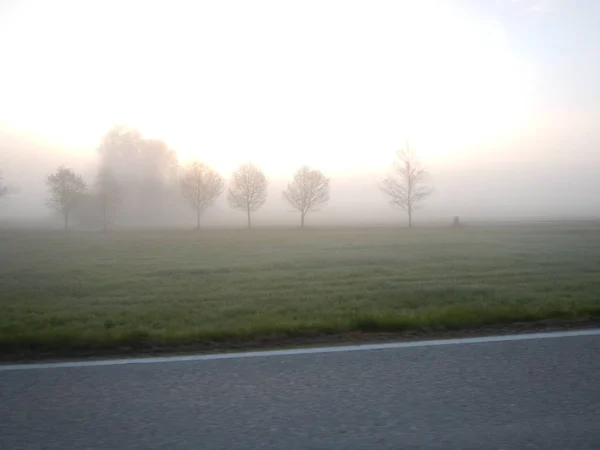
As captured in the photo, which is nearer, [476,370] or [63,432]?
[63,432]

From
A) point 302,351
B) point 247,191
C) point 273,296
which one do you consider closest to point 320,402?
point 302,351

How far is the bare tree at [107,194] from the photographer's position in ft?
169

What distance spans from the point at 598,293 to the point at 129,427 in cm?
999

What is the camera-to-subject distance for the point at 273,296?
10602 millimetres

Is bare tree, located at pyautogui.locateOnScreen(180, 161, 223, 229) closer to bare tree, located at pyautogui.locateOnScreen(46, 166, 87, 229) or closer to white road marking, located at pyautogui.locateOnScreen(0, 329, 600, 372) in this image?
bare tree, located at pyautogui.locateOnScreen(46, 166, 87, 229)

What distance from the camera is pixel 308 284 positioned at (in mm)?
12320

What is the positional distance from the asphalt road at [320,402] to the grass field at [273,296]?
1.62m

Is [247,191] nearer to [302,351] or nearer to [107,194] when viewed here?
[107,194]

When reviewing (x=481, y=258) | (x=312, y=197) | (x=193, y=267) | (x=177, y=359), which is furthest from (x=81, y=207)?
(x=177, y=359)

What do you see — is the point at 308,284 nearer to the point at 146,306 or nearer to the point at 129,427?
the point at 146,306

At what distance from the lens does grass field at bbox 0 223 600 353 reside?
7461mm

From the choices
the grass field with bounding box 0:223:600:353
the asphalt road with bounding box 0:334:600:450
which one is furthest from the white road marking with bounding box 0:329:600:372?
the grass field with bounding box 0:223:600:353

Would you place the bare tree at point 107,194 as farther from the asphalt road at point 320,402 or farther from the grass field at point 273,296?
the asphalt road at point 320,402

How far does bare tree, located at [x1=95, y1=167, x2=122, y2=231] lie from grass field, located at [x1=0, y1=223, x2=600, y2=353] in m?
34.5
